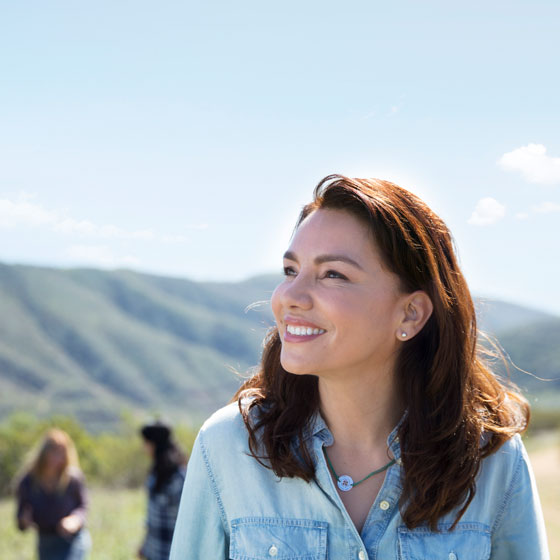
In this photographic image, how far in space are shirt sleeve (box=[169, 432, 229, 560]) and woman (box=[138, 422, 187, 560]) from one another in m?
2.43

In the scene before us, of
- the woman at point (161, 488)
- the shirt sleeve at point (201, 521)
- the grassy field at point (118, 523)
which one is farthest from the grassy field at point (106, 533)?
the shirt sleeve at point (201, 521)

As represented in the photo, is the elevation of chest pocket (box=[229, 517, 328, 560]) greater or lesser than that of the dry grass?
greater

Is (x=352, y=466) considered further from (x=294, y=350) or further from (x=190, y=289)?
(x=190, y=289)

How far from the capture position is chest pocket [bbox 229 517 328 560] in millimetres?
1718

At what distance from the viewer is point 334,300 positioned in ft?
5.60

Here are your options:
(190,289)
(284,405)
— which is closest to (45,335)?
(190,289)

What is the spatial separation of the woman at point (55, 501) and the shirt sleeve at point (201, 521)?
346cm

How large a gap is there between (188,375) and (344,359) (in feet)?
299

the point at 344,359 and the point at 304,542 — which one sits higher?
the point at 344,359

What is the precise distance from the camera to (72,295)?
335ft

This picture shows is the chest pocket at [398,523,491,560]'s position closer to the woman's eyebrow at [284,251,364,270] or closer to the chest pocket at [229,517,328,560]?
the chest pocket at [229,517,328,560]

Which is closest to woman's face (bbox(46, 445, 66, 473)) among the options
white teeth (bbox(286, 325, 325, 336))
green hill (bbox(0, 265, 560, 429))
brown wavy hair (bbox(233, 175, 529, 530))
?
brown wavy hair (bbox(233, 175, 529, 530))

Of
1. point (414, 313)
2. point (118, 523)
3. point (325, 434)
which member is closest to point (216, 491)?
point (325, 434)

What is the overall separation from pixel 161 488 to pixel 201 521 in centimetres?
257
